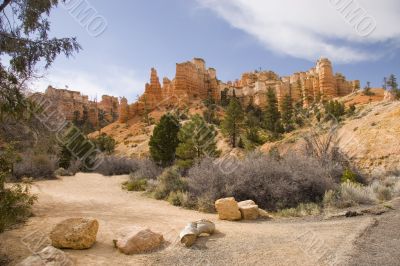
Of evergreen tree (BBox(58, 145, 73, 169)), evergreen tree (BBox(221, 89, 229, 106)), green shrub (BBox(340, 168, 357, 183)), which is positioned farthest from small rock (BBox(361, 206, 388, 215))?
evergreen tree (BBox(221, 89, 229, 106))

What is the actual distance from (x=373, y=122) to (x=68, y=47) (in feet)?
75.2

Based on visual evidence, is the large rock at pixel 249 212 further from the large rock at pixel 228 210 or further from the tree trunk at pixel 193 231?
the tree trunk at pixel 193 231

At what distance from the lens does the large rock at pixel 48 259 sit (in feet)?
15.1

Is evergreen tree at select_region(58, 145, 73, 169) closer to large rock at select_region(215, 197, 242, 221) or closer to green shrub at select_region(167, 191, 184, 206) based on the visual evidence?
green shrub at select_region(167, 191, 184, 206)

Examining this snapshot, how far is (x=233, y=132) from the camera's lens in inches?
1462

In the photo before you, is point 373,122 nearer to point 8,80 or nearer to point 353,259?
point 353,259

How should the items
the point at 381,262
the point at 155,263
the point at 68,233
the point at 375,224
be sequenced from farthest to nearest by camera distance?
the point at 375,224, the point at 68,233, the point at 155,263, the point at 381,262

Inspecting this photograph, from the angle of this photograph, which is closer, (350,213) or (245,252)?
(245,252)

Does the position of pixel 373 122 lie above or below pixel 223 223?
above

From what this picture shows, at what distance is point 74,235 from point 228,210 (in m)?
4.03

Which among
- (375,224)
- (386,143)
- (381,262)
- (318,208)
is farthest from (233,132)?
(381,262)

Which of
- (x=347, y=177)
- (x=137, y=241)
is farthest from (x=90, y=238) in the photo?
(x=347, y=177)

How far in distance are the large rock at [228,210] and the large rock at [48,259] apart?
4.43 meters

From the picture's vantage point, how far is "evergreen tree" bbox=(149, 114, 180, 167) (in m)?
24.0
